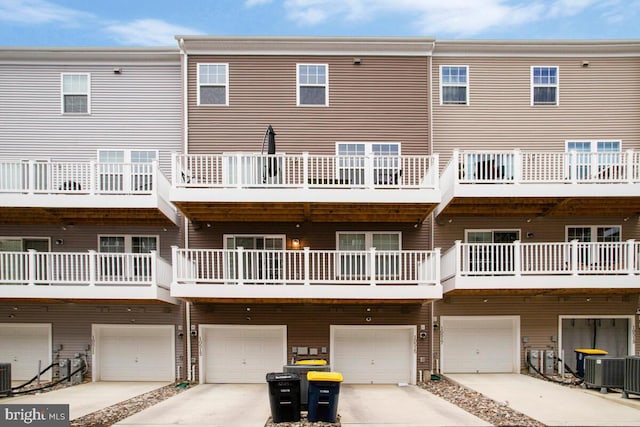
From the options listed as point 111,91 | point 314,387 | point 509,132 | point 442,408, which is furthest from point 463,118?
point 111,91

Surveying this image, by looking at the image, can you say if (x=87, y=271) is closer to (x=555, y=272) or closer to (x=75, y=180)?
(x=75, y=180)

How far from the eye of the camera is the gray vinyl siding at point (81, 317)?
1444 cm

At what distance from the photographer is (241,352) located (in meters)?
14.4

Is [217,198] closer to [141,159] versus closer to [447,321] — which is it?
[141,159]

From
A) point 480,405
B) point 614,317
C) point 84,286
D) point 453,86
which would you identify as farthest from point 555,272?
point 84,286

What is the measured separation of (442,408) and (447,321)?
4.60m

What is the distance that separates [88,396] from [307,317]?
6.34 metres

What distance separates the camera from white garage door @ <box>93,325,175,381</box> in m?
14.4

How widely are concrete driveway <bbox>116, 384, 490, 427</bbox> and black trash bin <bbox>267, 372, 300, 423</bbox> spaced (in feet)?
1.45

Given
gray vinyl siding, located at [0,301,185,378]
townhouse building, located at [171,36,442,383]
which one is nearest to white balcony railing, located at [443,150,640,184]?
townhouse building, located at [171,36,442,383]

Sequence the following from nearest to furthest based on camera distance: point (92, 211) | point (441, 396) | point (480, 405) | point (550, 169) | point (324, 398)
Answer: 1. point (324, 398)
2. point (480, 405)
3. point (441, 396)
4. point (550, 169)
5. point (92, 211)

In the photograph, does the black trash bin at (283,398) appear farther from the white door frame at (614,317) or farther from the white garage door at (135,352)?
the white door frame at (614,317)

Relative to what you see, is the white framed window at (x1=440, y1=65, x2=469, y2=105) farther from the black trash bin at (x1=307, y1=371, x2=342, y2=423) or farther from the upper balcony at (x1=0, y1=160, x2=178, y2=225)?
the black trash bin at (x1=307, y1=371, x2=342, y2=423)

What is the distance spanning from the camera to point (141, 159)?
48.9ft
